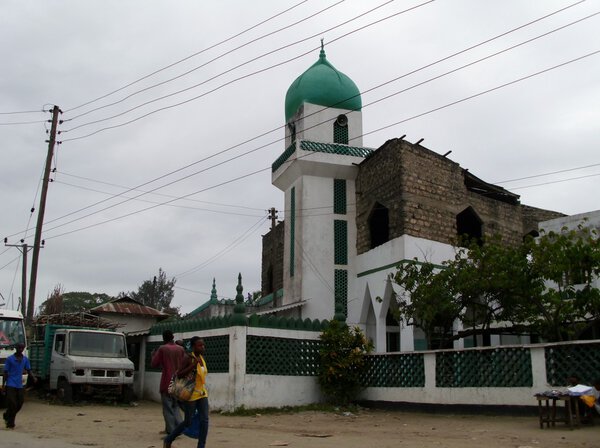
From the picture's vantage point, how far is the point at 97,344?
54.7 ft

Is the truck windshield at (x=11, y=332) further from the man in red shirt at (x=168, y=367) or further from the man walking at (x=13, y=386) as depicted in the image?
the man in red shirt at (x=168, y=367)

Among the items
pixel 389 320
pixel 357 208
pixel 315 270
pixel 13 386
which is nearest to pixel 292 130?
pixel 357 208

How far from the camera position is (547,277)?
14656mm

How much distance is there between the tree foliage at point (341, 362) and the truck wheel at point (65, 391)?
6334 millimetres

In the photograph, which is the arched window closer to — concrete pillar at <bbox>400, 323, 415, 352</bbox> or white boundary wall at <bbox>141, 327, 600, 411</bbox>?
concrete pillar at <bbox>400, 323, 415, 352</bbox>

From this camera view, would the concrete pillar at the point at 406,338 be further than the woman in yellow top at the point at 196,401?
Yes

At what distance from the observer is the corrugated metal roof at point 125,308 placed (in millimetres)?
28967

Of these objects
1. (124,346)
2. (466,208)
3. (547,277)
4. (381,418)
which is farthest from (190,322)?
(466,208)

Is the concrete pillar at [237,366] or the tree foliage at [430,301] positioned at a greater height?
the tree foliage at [430,301]

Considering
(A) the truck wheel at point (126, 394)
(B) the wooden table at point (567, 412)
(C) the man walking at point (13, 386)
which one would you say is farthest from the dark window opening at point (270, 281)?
(B) the wooden table at point (567, 412)

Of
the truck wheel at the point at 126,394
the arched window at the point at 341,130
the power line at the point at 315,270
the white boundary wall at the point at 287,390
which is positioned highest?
the arched window at the point at 341,130

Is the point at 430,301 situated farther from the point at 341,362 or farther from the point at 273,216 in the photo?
the point at 273,216

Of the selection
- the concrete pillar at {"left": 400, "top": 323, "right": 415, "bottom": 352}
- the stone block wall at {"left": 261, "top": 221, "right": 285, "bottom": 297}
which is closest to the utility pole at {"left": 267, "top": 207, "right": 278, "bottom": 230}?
the stone block wall at {"left": 261, "top": 221, "right": 285, "bottom": 297}

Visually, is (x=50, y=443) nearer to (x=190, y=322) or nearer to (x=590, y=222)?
(x=190, y=322)
